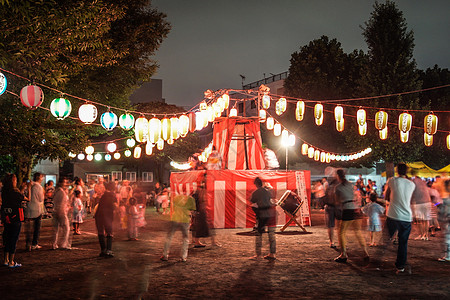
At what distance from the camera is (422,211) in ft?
38.9

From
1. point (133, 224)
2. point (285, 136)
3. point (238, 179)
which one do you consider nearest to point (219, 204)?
point (238, 179)

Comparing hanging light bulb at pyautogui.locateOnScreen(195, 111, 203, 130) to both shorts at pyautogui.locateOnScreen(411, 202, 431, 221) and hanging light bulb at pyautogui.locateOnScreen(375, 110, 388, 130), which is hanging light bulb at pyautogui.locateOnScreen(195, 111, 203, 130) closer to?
hanging light bulb at pyautogui.locateOnScreen(375, 110, 388, 130)

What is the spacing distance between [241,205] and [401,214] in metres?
8.62

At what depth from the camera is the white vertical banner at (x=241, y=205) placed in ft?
A: 49.8

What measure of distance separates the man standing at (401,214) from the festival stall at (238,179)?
7.42 m

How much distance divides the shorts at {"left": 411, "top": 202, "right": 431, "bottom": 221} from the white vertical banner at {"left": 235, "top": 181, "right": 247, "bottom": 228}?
20.0 feet

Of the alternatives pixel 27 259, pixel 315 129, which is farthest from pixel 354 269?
pixel 315 129

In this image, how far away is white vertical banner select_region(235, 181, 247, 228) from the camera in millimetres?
15180

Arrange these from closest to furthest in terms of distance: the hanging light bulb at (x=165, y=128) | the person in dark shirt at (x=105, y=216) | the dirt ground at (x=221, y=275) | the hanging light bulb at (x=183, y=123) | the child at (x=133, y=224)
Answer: the dirt ground at (x=221, y=275) < the person in dark shirt at (x=105, y=216) < the child at (x=133, y=224) < the hanging light bulb at (x=165, y=128) < the hanging light bulb at (x=183, y=123)

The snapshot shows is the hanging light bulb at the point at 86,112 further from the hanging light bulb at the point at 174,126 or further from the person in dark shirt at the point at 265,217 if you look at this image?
the person in dark shirt at the point at 265,217

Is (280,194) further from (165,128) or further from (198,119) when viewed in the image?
(165,128)

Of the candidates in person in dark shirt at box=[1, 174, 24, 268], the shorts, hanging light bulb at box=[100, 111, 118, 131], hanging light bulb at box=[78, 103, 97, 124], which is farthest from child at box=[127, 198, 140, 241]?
the shorts

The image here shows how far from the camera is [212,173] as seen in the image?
14.9m

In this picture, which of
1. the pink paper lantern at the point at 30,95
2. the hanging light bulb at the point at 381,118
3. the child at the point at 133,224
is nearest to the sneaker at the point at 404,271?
the child at the point at 133,224
